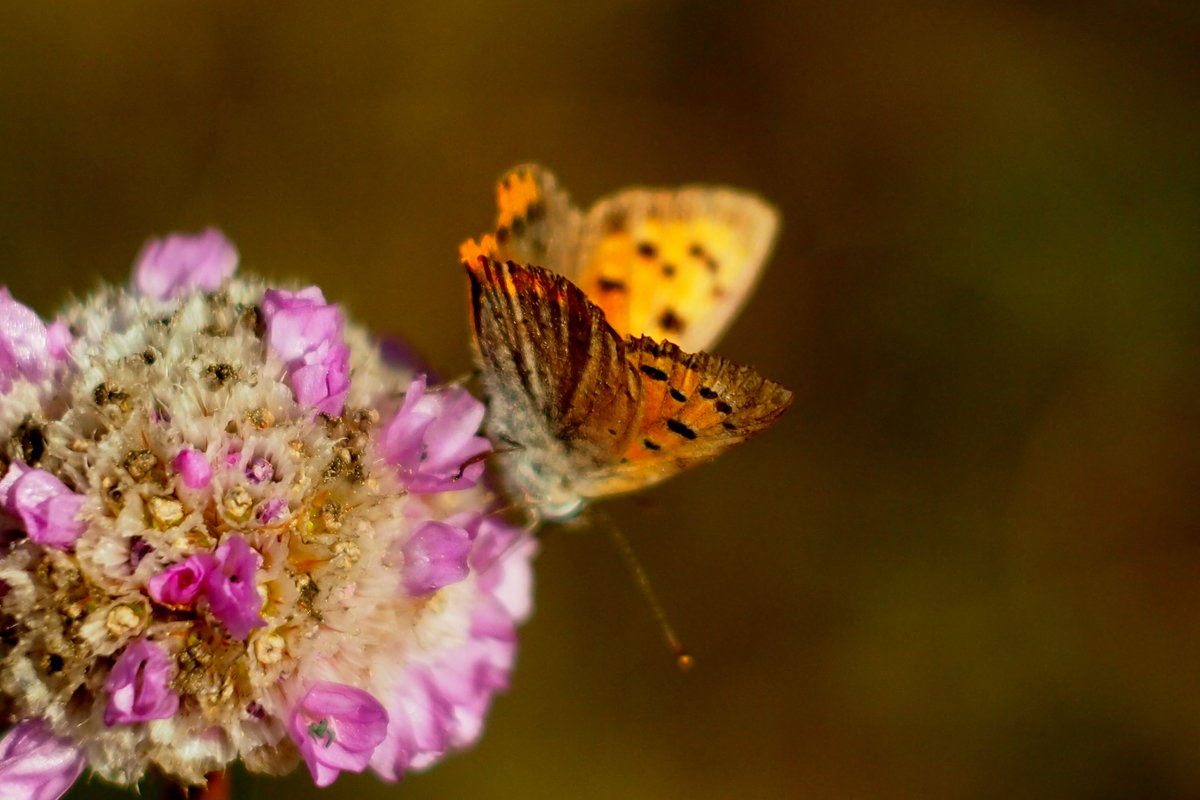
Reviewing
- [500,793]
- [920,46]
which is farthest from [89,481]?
[920,46]

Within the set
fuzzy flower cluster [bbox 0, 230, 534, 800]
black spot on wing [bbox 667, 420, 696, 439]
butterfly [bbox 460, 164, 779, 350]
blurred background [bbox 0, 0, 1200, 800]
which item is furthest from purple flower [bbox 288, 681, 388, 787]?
blurred background [bbox 0, 0, 1200, 800]

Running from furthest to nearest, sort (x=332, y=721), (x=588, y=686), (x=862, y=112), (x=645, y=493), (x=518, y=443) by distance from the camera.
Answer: (x=862, y=112) < (x=645, y=493) < (x=588, y=686) < (x=518, y=443) < (x=332, y=721)

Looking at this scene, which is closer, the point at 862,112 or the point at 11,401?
the point at 11,401

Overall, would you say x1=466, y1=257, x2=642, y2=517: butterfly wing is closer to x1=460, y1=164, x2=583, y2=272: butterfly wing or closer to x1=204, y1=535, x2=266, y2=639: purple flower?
x1=460, y1=164, x2=583, y2=272: butterfly wing

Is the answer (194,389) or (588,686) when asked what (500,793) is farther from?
(194,389)

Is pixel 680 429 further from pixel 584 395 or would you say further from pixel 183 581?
pixel 183 581

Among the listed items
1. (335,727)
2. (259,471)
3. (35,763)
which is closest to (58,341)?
(259,471)

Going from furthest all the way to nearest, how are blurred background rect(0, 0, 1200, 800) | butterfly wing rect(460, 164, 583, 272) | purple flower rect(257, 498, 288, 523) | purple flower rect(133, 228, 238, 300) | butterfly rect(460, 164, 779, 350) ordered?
blurred background rect(0, 0, 1200, 800) → butterfly rect(460, 164, 779, 350) → butterfly wing rect(460, 164, 583, 272) → purple flower rect(133, 228, 238, 300) → purple flower rect(257, 498, 288, 523)
